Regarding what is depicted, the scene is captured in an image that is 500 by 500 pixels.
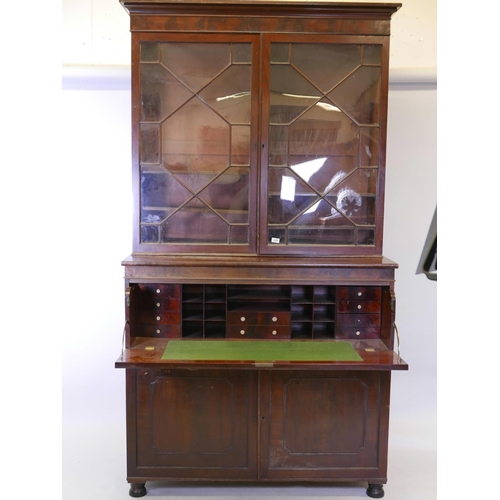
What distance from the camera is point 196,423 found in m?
2.77

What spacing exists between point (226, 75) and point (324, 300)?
4.20 feet

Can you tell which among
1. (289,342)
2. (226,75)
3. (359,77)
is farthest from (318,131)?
(289,342)

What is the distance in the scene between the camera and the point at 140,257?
9.19 feet

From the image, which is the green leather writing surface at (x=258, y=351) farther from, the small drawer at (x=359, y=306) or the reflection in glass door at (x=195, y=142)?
the reflection in glass door at (x=195, y=142)

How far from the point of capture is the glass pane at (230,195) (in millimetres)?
2824

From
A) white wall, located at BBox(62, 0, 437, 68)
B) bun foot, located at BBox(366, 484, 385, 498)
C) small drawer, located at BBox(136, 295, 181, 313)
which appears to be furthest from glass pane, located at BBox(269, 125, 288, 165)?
bun foot, located at BBox(366, 484, 385, 498)

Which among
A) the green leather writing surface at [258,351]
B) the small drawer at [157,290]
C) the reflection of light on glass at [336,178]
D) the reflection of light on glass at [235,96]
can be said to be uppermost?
the reflection of light on glass at [235,96]

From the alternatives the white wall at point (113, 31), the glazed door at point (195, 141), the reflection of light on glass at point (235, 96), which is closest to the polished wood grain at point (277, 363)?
the glazed door at point (195, 141)

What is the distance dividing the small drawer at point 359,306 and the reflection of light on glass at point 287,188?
2.04 feet

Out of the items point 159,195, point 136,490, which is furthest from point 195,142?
point 136,490

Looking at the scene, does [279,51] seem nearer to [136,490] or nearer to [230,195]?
[230,195]

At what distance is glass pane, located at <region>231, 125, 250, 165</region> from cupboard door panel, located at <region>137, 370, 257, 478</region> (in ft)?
3.53

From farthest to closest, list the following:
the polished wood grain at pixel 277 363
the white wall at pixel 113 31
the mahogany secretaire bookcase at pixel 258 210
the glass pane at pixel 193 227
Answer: the white wall at pixel 113 31 → the glass pane at pixel 193 227 → the mahogany secretaire bookcase at pixel 258 210 → the polished wood grain at pixel 277 363

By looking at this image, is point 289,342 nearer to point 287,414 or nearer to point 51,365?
point 287,414
